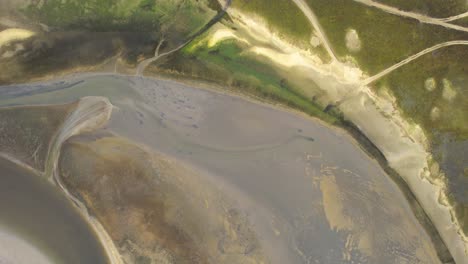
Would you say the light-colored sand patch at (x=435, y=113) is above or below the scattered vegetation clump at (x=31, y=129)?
above

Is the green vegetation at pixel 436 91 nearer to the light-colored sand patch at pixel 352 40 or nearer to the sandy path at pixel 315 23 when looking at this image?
the light-colored sand patch at pixel 352 40

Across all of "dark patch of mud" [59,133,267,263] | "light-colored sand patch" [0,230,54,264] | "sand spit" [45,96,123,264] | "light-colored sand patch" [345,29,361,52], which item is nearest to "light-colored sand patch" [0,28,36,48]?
"sand spit" [45,96,123,264]

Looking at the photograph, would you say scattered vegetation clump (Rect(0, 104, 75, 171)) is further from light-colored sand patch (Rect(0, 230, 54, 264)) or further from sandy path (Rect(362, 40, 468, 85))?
sandy path (Rect(362, 40, 468, 85))

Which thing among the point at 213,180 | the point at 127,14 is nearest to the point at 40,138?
the point at 127,14

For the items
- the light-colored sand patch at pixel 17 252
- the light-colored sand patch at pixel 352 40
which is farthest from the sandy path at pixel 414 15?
the light-colored sand patch at pixel 17 252

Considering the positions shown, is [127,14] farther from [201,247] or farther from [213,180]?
[201,247]

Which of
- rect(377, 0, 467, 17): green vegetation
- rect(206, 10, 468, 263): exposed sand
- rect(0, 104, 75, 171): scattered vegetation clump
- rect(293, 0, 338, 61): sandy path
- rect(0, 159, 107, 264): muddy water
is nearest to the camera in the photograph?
rect(377, 0, 467, 17): green vegetation

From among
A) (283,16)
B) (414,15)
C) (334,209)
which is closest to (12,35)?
(283,16)
